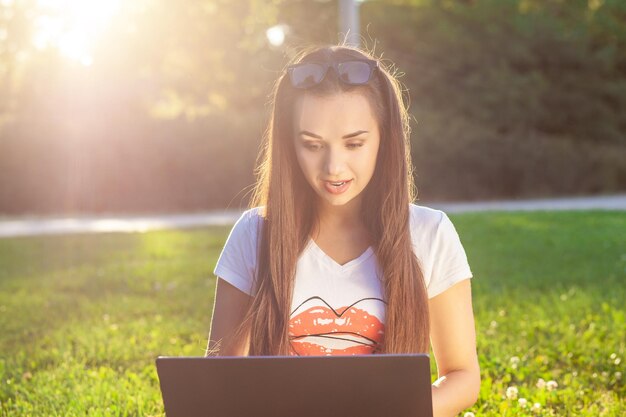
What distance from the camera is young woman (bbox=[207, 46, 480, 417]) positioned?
2.45m

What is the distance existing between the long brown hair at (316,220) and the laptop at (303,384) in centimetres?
47

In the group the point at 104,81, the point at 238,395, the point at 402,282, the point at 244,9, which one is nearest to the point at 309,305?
the point at 402,282

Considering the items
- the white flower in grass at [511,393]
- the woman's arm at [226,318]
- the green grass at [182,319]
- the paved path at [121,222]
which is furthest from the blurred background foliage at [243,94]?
the woman's arm at [226,318]

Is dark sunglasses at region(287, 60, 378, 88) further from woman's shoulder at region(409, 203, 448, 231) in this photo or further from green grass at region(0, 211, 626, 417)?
green grass at region(0, 211, 626, 417)

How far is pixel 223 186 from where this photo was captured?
17.0 meters

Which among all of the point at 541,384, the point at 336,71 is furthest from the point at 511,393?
the point at 336,71

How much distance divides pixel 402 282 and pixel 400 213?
0.66 ft

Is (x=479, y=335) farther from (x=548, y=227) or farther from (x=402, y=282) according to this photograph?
(x=548, y=227)

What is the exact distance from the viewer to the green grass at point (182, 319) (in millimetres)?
3939

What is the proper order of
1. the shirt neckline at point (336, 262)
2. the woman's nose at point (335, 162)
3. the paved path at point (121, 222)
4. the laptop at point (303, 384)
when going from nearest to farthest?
the laptop at point (303, 384) → the woman's nose at point (335, 162) → the shirt neckline at point (336, 262) → the paved path at point (121, 222)

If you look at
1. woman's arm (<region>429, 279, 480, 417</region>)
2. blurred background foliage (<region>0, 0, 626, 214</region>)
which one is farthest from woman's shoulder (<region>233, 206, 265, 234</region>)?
blurred background foliage (<region>0, 0, 626, 214</region>)

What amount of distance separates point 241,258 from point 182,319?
10.9ft

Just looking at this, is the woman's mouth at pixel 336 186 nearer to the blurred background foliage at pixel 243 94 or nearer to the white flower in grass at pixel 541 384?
the white flower in grass at pixel 541 384

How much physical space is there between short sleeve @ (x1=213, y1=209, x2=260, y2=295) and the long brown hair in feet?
0.15
